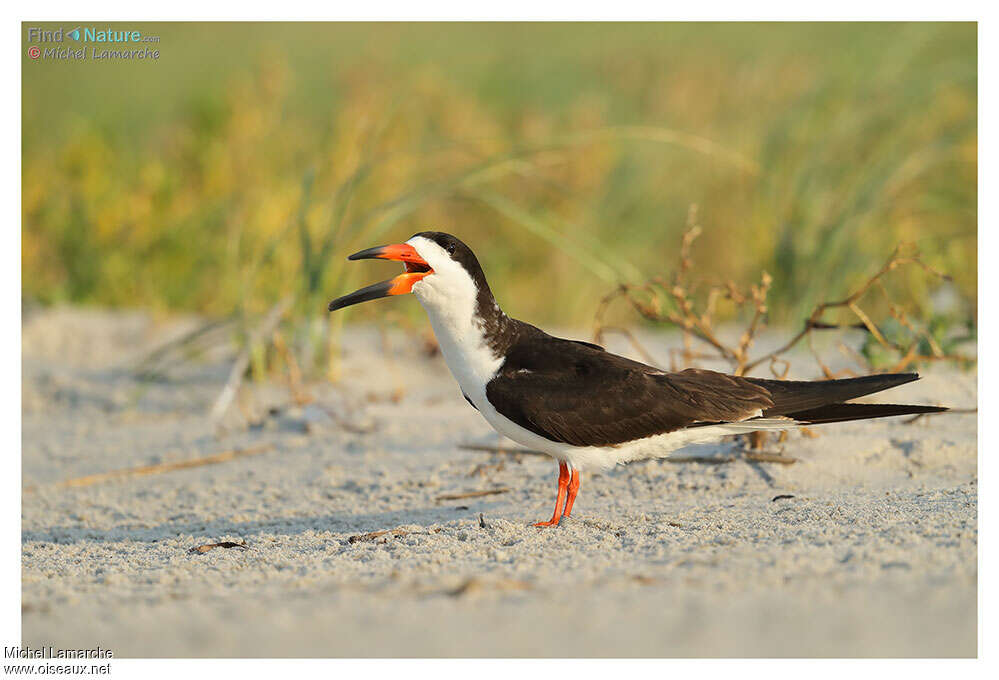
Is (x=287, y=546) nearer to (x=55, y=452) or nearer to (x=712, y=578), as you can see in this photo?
(x=712, y=578)

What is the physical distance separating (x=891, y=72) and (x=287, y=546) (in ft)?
16.3

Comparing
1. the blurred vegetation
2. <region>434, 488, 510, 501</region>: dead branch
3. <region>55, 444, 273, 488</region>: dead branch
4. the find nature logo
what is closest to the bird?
<region>434, 488, 510, 501</region>: dead branch

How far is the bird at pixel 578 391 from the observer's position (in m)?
2.91

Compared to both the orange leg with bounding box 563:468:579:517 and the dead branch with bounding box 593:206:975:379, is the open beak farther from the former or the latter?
the dead branch with bounding box 593:206:975:379

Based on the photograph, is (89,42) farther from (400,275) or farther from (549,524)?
(549,524)

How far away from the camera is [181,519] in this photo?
3.43 meters

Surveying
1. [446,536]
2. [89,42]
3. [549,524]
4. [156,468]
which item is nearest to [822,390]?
[549,524]

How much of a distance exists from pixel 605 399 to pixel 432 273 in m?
0.64

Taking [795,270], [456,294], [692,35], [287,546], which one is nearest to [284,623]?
[287,546]

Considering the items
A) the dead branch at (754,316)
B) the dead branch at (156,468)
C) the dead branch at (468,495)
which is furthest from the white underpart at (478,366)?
the dead branch at (156,468)

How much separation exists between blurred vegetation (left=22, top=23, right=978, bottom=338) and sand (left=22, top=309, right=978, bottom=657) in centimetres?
81

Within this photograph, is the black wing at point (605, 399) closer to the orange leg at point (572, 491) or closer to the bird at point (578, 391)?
the bird at point (578, 391)

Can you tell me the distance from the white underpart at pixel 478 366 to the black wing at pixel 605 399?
40mm

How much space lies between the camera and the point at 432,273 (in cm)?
298
